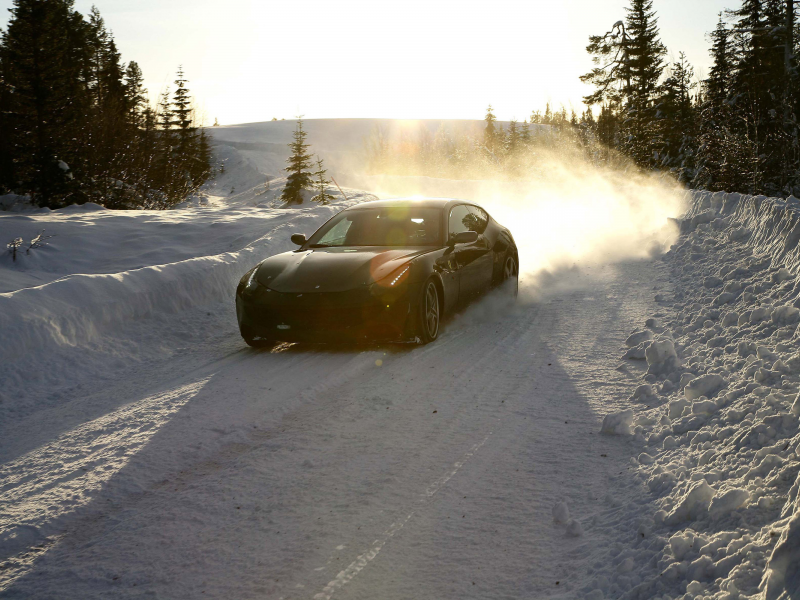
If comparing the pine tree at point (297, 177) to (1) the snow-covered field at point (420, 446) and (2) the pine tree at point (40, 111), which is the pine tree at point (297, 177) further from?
(1) the snow-covered field at point (420, 446)

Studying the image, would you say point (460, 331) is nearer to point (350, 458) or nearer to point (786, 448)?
point (350, 458)

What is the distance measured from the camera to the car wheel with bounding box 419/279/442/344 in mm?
6824

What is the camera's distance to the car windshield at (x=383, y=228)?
308 inches

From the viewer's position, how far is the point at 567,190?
32625mm

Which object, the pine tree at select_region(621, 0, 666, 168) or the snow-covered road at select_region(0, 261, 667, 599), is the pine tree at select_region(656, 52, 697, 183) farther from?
the snow-covered road at select_region(0, 261, 667, 599)

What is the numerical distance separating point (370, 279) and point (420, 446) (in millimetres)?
2664

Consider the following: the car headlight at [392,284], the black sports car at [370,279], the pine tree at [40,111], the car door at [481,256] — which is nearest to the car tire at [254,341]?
the black sports car at [370,279]

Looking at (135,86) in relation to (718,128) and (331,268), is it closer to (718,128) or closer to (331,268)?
(718,128)

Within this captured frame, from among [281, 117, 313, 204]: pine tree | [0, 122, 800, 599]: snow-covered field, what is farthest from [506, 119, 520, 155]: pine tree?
[0, 122, 800, 599]: snow-covered field

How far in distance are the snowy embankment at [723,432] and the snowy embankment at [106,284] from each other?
4724mm

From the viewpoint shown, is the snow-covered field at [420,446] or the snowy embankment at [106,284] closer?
the snow-covered field at [420,446]

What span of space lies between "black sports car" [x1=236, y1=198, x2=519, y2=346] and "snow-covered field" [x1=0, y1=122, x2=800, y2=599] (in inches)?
11.8

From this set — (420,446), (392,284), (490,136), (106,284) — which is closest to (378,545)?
(420,446)

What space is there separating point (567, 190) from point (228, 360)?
1116 inches
